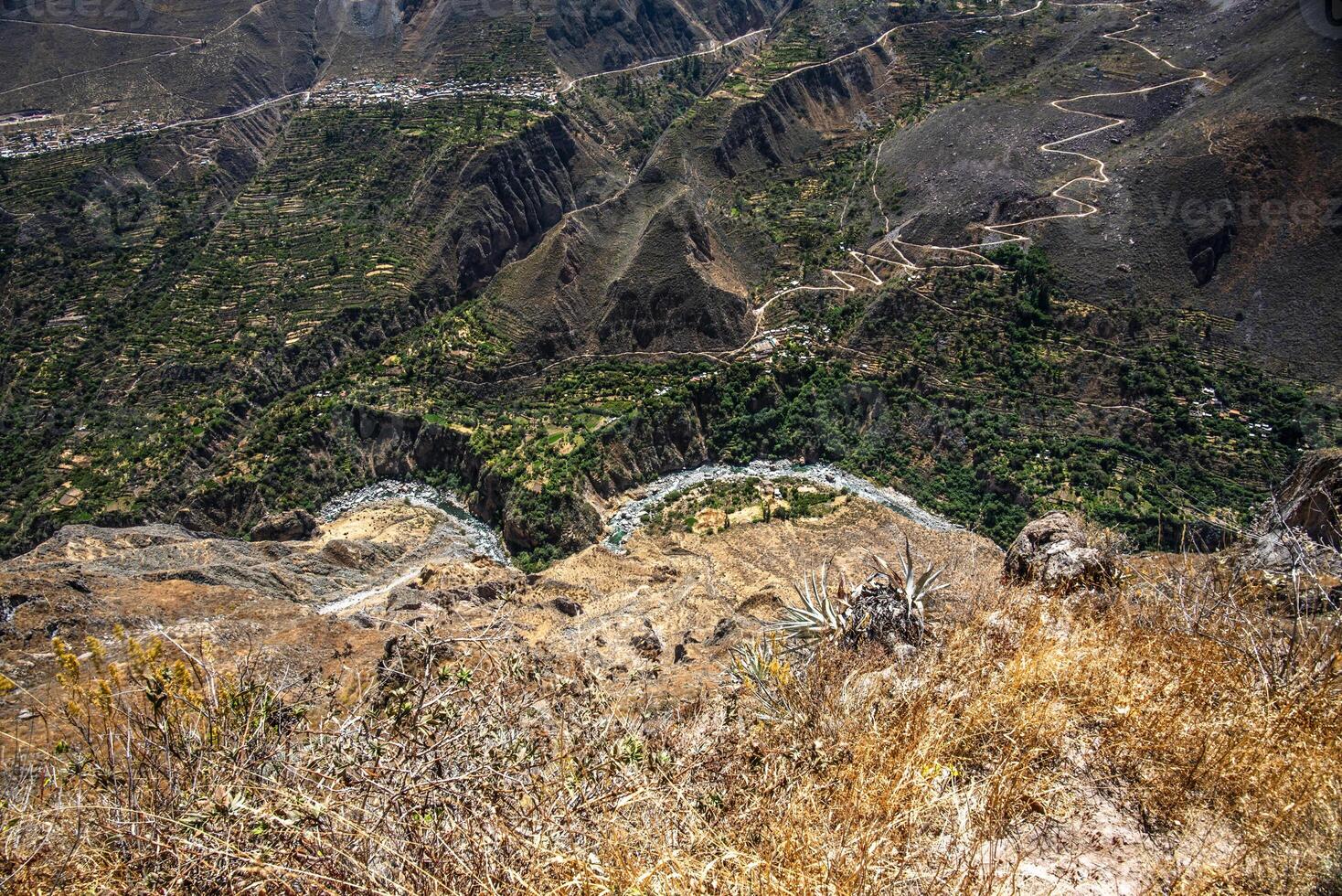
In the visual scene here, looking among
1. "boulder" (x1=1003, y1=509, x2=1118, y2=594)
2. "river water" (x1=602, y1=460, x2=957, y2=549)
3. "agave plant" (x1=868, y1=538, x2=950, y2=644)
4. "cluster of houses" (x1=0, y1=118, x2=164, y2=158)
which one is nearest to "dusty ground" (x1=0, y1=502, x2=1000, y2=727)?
"river water" (x1=602, y1=460, x2=957, y2=549)

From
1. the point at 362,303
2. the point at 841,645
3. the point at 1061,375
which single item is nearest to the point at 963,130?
the point at 1061,375

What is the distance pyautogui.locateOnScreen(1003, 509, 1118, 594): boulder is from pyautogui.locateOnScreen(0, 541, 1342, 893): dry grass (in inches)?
134

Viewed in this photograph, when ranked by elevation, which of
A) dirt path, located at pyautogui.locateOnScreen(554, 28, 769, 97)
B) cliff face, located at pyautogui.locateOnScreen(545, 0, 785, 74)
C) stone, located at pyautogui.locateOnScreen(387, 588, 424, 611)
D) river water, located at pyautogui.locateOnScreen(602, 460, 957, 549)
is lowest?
river water, located at pyautogui.locateOnScreen(602, 460, 957, 549)

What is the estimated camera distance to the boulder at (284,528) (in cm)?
3762

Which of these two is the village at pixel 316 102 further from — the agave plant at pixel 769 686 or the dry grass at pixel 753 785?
the dry grass at pixel 753 785

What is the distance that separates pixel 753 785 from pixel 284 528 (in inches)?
1524

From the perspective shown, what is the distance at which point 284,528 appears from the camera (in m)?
37.9

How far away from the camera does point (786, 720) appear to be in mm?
6258

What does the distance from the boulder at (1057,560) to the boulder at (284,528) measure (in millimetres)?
36110

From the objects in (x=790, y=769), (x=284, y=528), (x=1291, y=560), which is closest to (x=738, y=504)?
(x=284, y=528)

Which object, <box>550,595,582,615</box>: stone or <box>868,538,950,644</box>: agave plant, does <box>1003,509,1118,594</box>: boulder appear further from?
<box>550,595,582,615</box>: stone

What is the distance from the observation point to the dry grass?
4.03 meters

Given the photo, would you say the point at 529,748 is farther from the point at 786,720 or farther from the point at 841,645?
the point at 841,645

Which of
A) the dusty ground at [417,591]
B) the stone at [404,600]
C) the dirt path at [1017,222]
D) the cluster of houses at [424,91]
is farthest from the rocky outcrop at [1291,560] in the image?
the cluster of houses at [424,91]
